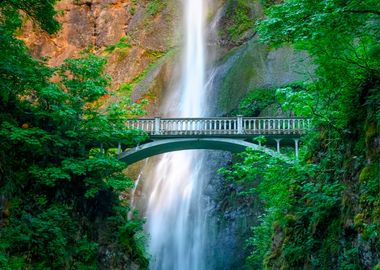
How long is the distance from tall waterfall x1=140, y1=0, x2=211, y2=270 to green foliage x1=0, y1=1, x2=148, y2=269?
17.5 ft

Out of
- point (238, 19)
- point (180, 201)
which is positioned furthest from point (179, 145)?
point (238, 19)

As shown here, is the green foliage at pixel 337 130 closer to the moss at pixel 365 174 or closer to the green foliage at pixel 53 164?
the moss at pixel 365 174

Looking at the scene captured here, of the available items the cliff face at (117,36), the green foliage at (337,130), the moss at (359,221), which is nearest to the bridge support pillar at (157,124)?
the green foliage at (337,130)

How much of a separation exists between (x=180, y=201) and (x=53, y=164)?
9680 millimetres

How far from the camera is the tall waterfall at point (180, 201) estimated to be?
2159 cm

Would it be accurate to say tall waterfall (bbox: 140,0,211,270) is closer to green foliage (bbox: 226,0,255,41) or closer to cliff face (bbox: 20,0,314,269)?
cliff face (bbox: 20,0,314,269)

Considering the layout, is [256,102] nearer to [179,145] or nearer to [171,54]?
[179,145]

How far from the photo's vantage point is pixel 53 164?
49.3 feet

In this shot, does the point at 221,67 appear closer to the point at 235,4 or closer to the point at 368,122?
the point at 235,4

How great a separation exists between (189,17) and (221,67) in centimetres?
865

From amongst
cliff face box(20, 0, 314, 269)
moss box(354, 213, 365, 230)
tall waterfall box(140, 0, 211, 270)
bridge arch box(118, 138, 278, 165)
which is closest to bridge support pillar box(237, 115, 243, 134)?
bridge arch box(118, 138, 278, 165)

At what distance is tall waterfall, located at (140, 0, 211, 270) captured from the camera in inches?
850

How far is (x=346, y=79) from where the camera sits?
7441 mm

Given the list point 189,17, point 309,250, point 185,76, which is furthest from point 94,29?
point 309,250
